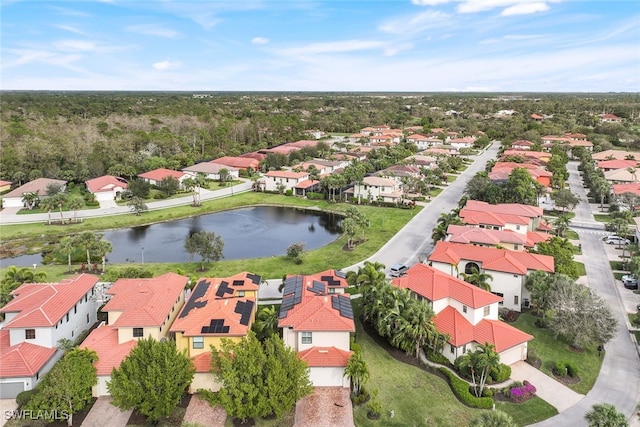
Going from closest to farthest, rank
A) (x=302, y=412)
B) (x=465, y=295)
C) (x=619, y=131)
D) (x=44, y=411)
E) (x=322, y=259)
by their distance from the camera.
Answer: (x=44, y=411)
(x=302, y=412)
(x=465, y=295)
(x=322, y=259)
(x=619, y=131)

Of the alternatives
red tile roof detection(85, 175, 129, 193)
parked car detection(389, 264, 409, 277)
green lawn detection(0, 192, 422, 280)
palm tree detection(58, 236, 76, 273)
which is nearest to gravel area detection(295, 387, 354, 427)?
parked car detection(389, 264, 409, 277)

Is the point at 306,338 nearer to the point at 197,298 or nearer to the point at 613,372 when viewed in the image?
the point at 197,298

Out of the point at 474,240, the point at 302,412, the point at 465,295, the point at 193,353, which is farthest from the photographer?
the point at 474,240

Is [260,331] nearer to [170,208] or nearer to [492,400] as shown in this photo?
[492,400]

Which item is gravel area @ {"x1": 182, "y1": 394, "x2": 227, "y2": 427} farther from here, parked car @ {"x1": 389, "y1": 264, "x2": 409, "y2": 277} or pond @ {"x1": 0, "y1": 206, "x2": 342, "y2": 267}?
pond @ {"x1": 0, "y1": 206, "x2": 342, "y2": 267}

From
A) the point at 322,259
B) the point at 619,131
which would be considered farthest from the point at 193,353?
the point at 619,131

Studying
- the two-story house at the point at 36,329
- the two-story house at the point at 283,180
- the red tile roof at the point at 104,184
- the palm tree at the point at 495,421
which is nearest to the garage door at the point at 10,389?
the two-story house at the point at 36,329

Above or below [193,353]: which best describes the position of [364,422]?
below
